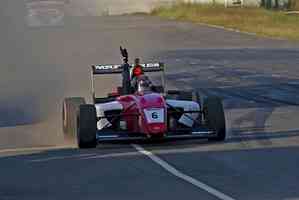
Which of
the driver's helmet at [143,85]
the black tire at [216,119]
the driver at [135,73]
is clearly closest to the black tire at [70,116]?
the driver at [135,73]

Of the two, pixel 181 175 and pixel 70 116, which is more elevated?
pixel 181 175

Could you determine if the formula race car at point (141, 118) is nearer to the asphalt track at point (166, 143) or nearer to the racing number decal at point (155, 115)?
the racing number decal at point (155, 115)

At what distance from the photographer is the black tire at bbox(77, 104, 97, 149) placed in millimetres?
17828

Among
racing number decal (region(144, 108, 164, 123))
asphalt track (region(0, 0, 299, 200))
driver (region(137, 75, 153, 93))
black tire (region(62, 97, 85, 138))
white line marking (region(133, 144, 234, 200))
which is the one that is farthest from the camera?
black tire (region(62, 97, 85, 138))

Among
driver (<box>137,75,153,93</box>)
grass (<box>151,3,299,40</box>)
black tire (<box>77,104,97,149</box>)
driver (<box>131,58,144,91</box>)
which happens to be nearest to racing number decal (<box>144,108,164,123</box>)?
black tire (<box>77,104,97,149</box>)

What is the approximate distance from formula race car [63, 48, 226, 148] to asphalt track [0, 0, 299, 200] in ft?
0.76

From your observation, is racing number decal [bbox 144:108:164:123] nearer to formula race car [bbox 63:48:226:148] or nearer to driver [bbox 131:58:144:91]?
formula race car [bbox 63:48:226:148]

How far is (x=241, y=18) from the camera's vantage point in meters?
64.7

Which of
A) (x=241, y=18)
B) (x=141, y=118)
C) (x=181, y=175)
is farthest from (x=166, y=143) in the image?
(x=241, y=18)

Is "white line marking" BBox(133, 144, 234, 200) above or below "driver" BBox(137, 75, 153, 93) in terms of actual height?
below

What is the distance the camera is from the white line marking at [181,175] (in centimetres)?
1314

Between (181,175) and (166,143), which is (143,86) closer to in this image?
(166,143)

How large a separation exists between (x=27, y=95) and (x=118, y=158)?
12.7 m

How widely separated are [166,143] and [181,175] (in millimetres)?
3692
